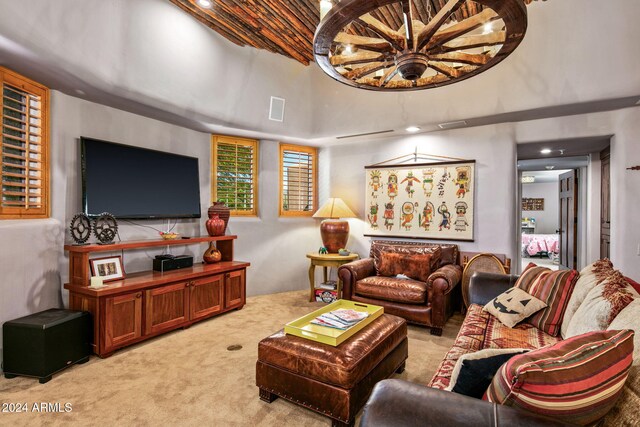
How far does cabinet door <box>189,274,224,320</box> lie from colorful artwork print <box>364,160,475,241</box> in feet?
7.72

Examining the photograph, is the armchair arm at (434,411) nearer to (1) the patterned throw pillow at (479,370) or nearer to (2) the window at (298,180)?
(1) the patterned throw pillow at (479,370)

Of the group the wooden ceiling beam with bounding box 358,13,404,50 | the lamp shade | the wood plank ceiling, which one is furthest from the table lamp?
the wooden ceiling beam with bounding box 358,13,404,50

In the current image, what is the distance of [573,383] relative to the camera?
0.97 meters

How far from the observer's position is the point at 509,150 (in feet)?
13.6

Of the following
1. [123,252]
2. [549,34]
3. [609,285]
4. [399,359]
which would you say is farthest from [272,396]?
[549,34]

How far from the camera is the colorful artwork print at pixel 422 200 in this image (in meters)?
4.39

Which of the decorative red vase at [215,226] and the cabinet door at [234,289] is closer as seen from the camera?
the cabinet door at [234,289]

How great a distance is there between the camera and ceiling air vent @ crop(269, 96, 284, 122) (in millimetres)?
4611

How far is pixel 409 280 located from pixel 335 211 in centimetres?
153

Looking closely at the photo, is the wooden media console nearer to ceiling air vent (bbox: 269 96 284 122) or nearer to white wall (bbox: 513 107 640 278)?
ceiling air vent (bbox: 269 96 284 122)

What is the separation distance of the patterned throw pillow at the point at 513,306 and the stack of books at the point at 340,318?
1.03 metres

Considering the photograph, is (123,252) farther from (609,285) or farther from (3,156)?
(609,285)

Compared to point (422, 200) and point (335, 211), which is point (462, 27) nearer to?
point (422, 200)

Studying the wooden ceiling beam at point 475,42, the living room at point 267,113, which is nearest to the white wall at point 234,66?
the living room at point 267,113
